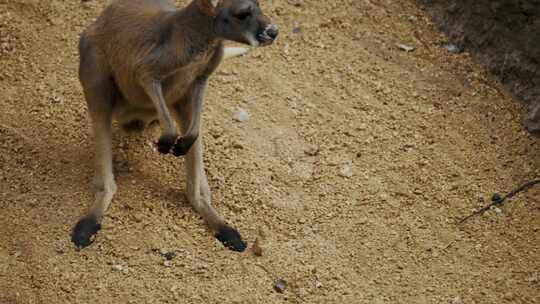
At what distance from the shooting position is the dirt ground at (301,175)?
17.3 ft

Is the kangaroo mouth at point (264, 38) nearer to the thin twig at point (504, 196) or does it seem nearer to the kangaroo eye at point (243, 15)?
the kangaroo eye at point (243, 15)

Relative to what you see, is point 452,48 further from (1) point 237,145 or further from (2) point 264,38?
(2) point 264,38

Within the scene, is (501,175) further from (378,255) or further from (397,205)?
(378,255)

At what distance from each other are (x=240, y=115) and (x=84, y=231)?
1.61 metres

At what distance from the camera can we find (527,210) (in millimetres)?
5879

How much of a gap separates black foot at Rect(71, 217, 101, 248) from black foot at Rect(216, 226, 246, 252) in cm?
82

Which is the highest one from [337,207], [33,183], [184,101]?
[184,101]

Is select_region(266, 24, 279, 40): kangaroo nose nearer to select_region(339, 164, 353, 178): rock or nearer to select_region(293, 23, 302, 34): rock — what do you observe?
select_region(339, 164, 353, 178): rock

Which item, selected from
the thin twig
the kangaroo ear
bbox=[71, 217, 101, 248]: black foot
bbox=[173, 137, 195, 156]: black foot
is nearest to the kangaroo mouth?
the kangaroo ear

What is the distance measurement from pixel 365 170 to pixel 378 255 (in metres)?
0.82

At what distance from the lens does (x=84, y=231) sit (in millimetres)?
5398

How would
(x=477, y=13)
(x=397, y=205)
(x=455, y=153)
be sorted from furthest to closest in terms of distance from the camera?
1. (x=477, y=13)
2. (x=455, y=153)
3. (x=397, y=205)

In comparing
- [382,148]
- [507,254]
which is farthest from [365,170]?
[507,254]

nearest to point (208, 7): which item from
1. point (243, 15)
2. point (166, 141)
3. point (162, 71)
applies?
point (243, 15)
